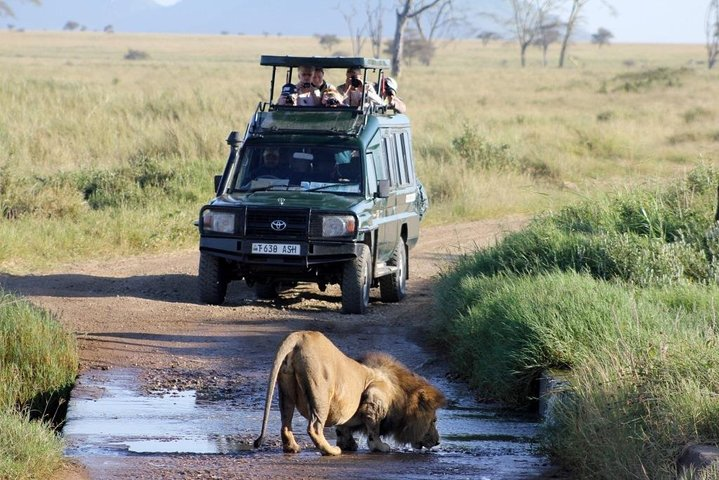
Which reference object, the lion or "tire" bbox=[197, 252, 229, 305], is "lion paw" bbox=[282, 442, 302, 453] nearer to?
the lion

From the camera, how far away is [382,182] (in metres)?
11.2

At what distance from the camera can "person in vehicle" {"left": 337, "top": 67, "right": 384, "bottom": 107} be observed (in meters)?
12.3

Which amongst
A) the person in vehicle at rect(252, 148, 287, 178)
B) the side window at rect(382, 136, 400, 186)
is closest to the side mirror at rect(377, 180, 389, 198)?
the side window at rect(382, 136, 400, 186)

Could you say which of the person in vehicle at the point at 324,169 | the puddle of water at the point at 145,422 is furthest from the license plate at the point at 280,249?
the puddle of water at the point at 145,422

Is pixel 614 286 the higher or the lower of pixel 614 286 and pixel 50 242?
the higher

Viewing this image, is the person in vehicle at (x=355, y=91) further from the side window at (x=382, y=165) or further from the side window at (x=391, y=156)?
the side window at (x=382, y=165)

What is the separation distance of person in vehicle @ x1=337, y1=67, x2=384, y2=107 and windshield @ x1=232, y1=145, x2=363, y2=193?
1.11m

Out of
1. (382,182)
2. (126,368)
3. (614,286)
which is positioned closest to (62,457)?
(126,368)

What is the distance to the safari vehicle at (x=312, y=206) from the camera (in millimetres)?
10594

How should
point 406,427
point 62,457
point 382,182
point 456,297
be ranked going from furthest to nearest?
point 382,182, point 456,297, point 406,427, point 62,457

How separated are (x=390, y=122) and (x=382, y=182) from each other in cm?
131

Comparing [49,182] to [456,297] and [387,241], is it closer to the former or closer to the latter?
[387,241]

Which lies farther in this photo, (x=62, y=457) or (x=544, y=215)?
(x=544, y=215)

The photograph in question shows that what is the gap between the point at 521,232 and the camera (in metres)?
11.6
